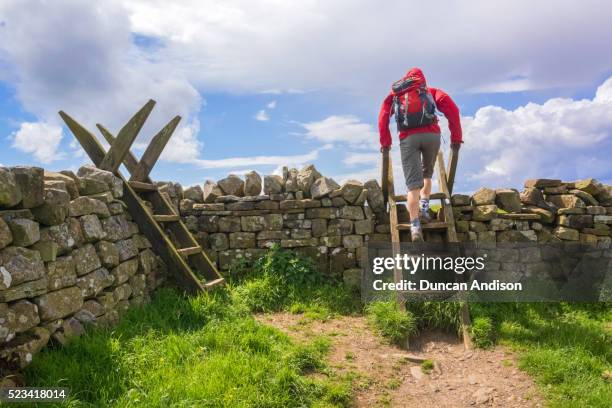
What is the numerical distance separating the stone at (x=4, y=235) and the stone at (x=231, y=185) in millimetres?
3842

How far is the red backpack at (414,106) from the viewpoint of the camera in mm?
6027

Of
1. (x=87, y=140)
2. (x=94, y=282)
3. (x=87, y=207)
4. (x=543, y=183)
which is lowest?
(x=94, y=282)

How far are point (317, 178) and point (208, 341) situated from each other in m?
3.58

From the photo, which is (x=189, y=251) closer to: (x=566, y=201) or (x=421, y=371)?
(x=421, y=371)

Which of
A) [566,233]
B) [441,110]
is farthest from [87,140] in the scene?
[566,233]

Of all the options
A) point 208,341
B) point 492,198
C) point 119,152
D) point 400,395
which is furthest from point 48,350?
point 492,198

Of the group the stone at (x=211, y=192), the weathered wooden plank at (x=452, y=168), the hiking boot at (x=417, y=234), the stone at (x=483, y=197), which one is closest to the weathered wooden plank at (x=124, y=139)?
the stone at (x=211, y=192)

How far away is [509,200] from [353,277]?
9.45 feet

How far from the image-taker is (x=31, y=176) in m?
4.16

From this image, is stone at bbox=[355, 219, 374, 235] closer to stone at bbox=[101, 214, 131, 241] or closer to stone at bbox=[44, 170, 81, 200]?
stone at bbox=[101, 214, 131, 241]

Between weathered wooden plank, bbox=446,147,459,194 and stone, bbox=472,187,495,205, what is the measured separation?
0.62 metres

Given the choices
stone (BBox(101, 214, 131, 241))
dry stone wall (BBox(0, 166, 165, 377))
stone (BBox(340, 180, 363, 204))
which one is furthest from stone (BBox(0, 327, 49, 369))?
stone (BBox(340, 180, 363, 204))

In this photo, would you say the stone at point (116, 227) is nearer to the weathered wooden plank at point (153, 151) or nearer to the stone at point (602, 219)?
the weathered wooden plank at point (153, 151)

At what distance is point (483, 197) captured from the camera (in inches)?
287
